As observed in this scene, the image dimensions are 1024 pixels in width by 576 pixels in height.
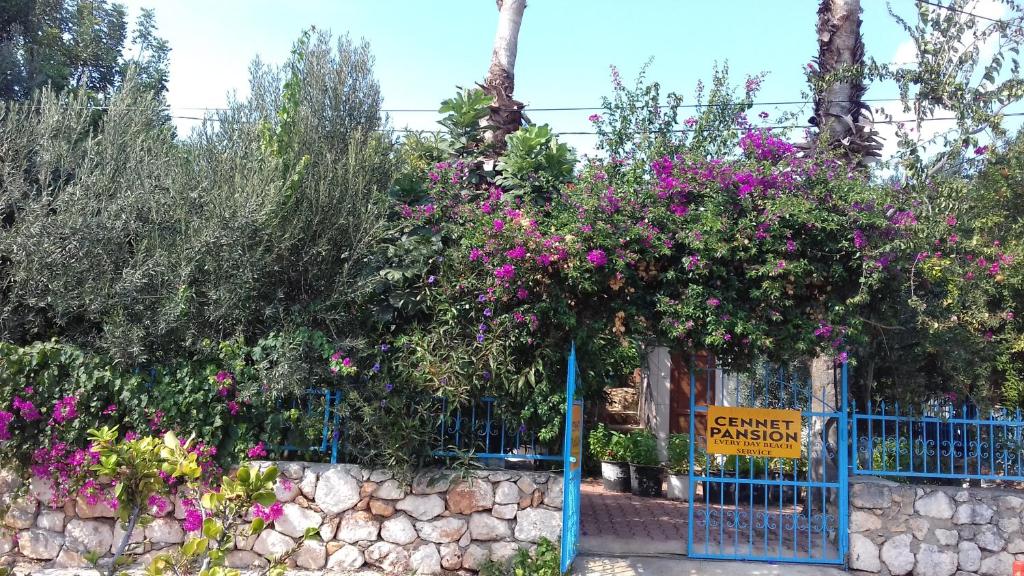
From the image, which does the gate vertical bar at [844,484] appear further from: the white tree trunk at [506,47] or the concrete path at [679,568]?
the white tree trunk at [506,47]

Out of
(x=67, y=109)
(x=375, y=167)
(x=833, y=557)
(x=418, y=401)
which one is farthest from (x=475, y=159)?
(x=833, y=557)

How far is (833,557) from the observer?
20.7ft

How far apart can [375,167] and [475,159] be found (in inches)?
42.1

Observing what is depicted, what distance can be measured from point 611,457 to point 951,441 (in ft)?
18.3

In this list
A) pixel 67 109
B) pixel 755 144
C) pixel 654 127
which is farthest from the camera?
pixel 654 127

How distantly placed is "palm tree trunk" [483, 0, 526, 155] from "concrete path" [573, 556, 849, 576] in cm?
402

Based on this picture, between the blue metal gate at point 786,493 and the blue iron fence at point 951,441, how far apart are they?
13.2 inches

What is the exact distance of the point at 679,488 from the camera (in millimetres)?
9789

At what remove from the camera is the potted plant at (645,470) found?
33.0 feet

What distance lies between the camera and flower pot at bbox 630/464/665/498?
1006cm

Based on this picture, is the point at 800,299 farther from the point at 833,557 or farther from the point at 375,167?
the point at 375,167

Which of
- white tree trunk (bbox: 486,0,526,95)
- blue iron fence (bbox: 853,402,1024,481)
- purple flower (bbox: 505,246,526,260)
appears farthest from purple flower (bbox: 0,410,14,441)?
blue iron fence (bbox: 853,402,1024,481)

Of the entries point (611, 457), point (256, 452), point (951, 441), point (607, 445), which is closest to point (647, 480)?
point (611, 457)

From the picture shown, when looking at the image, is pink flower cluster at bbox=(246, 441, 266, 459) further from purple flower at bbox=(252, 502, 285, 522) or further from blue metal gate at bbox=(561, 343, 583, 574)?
blue metal gate at bbox=(561, 343, 583, 574)
